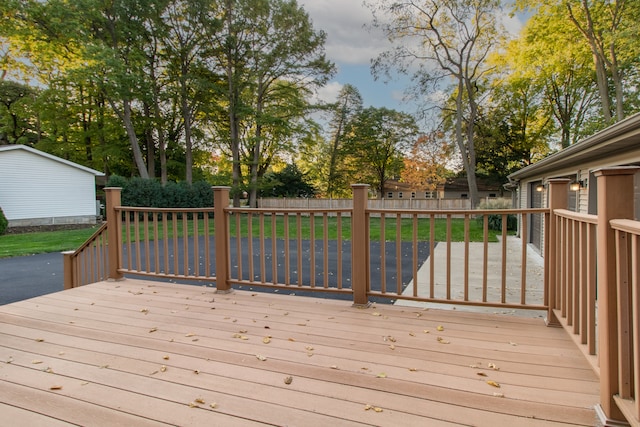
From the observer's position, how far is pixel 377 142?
87.9ft

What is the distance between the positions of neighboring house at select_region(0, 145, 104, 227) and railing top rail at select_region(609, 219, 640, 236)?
17.1 meters

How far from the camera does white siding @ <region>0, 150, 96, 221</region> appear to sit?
1312 cm

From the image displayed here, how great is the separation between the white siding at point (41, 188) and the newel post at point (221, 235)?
1403cm

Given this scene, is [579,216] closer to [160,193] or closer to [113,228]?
[113,228]

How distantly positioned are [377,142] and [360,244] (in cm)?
2468

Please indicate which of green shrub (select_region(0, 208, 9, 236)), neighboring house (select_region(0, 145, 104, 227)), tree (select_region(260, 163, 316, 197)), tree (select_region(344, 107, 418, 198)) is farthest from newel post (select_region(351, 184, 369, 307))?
tree (select_region(344, 107, 418, 198))

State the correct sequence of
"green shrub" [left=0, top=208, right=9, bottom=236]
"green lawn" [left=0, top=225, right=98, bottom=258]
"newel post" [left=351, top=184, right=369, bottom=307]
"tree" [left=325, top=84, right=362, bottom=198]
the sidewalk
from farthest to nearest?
1. "tree" [left=325, top=84, right=362, bottom=198]
2. "green shrub" [left=0, top=208, right=9, bottom=236]
3. "green lawn" [left=0, top=225, right=98, bottom=258]
4. the sidewalk
5. "newel post" [left=351, top=184, right=369, bottom=307]

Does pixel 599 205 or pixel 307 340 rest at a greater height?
pixel 599 205

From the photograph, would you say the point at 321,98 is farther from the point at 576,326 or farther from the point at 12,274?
the point at 576,326

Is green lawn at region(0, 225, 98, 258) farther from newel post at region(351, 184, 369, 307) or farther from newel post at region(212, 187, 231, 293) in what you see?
newel post at region(351, 184, 369, 307)

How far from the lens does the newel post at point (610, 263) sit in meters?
1.38

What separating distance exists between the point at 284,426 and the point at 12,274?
303 inches

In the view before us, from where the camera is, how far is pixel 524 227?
2.87 m

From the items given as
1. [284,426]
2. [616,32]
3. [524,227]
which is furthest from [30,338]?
[616,32]
